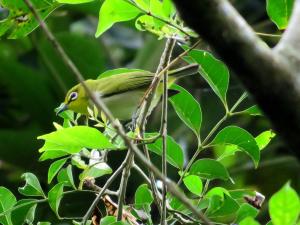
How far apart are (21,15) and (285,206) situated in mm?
1134

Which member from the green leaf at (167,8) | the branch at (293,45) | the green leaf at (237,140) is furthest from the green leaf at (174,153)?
the branch at (293,45)

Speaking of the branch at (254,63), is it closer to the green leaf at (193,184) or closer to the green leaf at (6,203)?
the green leaf at (193,184)

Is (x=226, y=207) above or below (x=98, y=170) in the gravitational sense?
below

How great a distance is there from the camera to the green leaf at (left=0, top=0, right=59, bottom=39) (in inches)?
84.5

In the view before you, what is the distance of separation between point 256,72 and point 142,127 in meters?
0.85

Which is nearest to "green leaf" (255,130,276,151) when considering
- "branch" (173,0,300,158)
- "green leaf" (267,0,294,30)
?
"green leaf" (267,0,294,30)

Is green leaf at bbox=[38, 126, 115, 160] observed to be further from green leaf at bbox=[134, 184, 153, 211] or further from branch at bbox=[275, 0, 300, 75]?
branch at bbox=[275, 0, 300, 75]

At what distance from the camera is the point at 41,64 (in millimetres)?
5328

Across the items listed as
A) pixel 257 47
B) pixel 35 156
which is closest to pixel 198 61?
pixel 257 47

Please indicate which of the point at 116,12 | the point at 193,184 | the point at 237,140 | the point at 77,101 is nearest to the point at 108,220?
the point at 193,184

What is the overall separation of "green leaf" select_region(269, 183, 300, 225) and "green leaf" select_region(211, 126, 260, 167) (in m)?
0.64

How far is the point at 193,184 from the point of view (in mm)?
2021

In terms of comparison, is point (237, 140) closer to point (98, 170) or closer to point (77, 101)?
point (98, 170)

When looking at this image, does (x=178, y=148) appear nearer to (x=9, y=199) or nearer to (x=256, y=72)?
(x=9, y=199)
